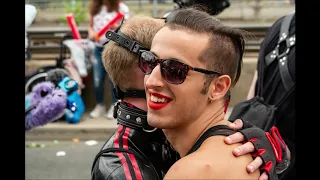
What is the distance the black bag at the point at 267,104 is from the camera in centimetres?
315

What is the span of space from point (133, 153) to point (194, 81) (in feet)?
1.65

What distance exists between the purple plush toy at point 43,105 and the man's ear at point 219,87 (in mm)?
3222

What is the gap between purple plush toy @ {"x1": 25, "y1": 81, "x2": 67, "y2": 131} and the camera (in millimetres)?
4781

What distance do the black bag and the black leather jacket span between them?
108 centimetres

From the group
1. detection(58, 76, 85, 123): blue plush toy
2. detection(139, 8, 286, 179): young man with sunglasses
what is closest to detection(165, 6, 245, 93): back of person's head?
detection(139, 8, 286, 179): young man with sunglasses

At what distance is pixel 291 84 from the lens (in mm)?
3156

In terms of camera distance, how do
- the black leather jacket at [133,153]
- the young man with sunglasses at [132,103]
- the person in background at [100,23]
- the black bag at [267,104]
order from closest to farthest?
the black leather jacket at [133,153]
the young man with sunglasses at [132,103]
the black bag at [267,104]
the person in background at [100,23]

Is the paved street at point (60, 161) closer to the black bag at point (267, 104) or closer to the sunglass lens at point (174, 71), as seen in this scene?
the black bag at point (267, 104)

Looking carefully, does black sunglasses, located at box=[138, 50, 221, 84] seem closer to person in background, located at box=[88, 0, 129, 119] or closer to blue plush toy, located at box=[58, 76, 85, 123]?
blue plush toy, located at box=[58, 76, 85, 123]

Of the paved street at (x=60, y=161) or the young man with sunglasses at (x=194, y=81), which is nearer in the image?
the young man with sunglasses at (x=194, y=81)

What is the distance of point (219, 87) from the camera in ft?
5.73

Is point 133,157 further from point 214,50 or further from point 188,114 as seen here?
point 214,50

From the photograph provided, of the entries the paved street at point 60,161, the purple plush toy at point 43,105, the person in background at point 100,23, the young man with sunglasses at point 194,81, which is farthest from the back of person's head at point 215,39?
the person in background at point 100,23
